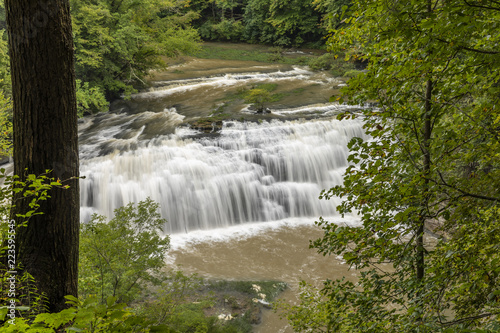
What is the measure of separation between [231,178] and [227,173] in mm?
268

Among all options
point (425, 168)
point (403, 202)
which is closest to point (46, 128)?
point (403, 202)

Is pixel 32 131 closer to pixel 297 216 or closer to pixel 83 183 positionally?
pixel 83 183

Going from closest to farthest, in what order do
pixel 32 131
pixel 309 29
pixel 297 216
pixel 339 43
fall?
pixel 32 131
pixel 339 43
pixel 297 216
pixel 309 29

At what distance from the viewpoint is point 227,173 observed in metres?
13.3

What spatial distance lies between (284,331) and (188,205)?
248 inches

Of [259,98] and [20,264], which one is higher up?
[259,98]

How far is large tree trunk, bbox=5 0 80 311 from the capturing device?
291 cm

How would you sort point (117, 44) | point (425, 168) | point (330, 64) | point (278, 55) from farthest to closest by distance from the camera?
point (278, 55)
point (330, 64)
point (117, 44)
point (425, 168)

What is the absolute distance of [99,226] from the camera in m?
6.12

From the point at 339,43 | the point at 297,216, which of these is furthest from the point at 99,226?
the point at 297,216

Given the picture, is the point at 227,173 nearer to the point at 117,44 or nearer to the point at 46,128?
the point at 117,44

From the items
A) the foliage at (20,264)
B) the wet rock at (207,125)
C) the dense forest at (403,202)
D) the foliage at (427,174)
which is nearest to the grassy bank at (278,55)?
the wet rock at (207,125)

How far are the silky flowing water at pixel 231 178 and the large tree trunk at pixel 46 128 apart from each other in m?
6.07

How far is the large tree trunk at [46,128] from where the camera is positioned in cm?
291
